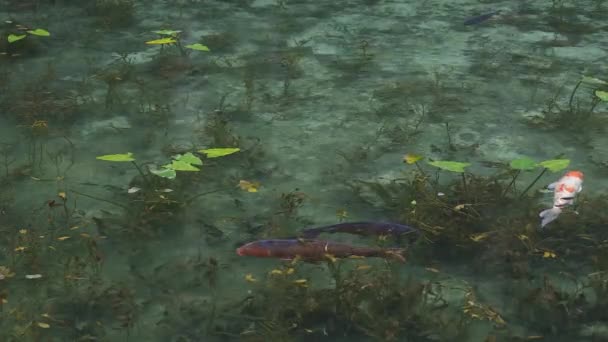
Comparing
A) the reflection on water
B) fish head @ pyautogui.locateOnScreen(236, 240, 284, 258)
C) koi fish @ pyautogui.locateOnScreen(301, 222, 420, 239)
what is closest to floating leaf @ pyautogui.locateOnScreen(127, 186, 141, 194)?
the reflection on water

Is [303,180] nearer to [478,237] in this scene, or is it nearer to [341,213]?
[341,213]

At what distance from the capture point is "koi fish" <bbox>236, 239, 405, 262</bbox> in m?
3.04

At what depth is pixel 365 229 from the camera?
10.6 ft

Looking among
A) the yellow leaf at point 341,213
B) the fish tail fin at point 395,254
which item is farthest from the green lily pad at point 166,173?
the fish tail fin at point 395,254

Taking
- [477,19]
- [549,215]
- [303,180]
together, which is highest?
[477,19]

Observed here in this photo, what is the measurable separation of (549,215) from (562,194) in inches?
4.6

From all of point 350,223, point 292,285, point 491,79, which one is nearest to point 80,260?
point 292,285

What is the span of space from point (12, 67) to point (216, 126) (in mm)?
1829

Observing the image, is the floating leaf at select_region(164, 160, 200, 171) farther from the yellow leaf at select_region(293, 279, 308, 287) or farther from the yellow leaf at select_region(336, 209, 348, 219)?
the yellow leaf at select_region(293, 279, 308, 287)

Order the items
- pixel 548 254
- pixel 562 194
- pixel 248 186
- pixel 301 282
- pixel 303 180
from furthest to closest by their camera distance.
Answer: pixel 303 180 → pixel 248 186 → pixel 562 194 → pixel 548 254 → pixel 301 282

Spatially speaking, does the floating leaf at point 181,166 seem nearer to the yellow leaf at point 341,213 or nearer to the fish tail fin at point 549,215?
the yellow leaf at point 341,213

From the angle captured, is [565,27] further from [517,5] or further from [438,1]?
[438,1]

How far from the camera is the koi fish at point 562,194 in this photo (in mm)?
3234

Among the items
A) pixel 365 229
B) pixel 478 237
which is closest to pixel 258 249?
pixel 365 229
